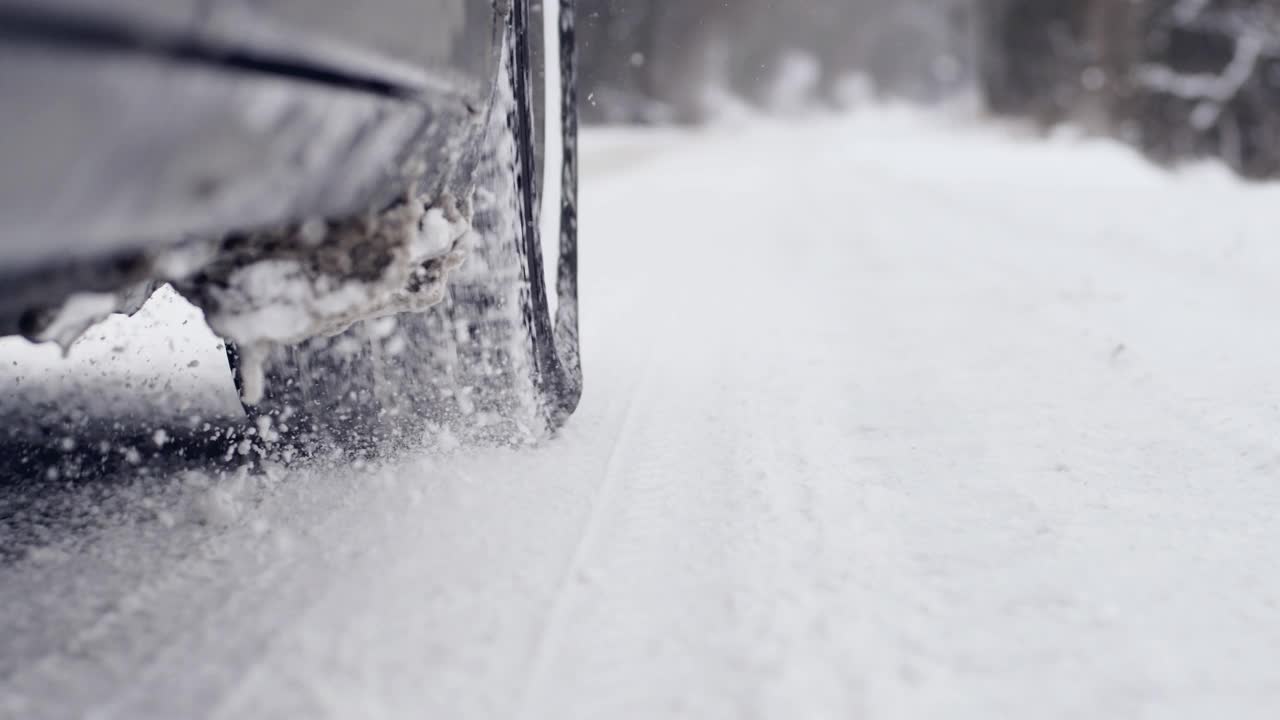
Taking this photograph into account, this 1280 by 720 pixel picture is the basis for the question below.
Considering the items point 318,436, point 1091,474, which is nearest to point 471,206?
point 318,436

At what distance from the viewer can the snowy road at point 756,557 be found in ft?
3.32

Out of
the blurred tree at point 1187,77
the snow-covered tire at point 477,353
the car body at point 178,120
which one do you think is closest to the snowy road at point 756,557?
the snow-covered tire at point 477,353

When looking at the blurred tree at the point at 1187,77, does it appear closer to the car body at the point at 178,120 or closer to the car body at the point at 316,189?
the car body at the point at 316,189

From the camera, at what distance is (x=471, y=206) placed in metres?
1.49

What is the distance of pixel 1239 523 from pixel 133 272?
1663mm

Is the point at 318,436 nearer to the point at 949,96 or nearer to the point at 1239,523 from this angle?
the point at 1239,523

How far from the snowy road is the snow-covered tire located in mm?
115

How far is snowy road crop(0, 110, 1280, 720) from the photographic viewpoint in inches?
39.9

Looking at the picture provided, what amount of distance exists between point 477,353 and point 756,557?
72 centimetres

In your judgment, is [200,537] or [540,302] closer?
[200,537]

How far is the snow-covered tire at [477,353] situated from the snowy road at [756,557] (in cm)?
12

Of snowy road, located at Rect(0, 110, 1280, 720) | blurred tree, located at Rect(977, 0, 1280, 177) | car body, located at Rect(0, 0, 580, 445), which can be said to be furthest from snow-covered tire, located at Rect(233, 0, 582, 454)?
blurred tree, located at Rect(977, 0, 1280, 177)

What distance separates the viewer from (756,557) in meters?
1.30

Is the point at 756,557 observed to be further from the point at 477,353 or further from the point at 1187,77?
the point at 1187,77
